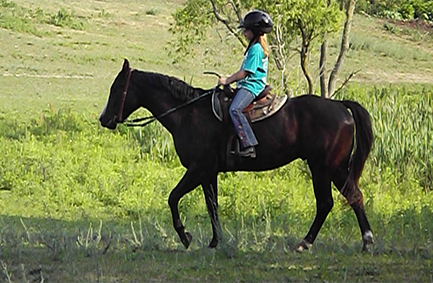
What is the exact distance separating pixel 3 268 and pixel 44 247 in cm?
91

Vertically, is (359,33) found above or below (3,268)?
below

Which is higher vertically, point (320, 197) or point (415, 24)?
point (320, 197)

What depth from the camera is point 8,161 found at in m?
11.8

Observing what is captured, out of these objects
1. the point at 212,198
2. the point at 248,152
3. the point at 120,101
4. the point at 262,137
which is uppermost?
the point at 120,101

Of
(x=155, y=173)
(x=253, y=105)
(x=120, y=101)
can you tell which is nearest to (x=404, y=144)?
(x=155, y=173)

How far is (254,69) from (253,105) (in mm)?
364

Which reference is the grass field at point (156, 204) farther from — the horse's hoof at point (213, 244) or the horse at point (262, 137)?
the horse at point (262, 137)

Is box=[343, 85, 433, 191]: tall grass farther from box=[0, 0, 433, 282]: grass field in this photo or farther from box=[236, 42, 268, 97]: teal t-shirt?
box=[236, 42, 268, 97]: teal t-shirt

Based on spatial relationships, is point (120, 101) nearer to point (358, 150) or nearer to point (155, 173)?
point (358, 150)

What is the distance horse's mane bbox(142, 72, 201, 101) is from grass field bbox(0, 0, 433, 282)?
136cm

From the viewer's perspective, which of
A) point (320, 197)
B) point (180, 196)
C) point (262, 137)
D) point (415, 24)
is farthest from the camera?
point (415, 24)

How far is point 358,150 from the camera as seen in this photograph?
7.61 meters

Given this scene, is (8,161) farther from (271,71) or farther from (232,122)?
(232,122)

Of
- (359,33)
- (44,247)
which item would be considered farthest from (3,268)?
(359,33)
